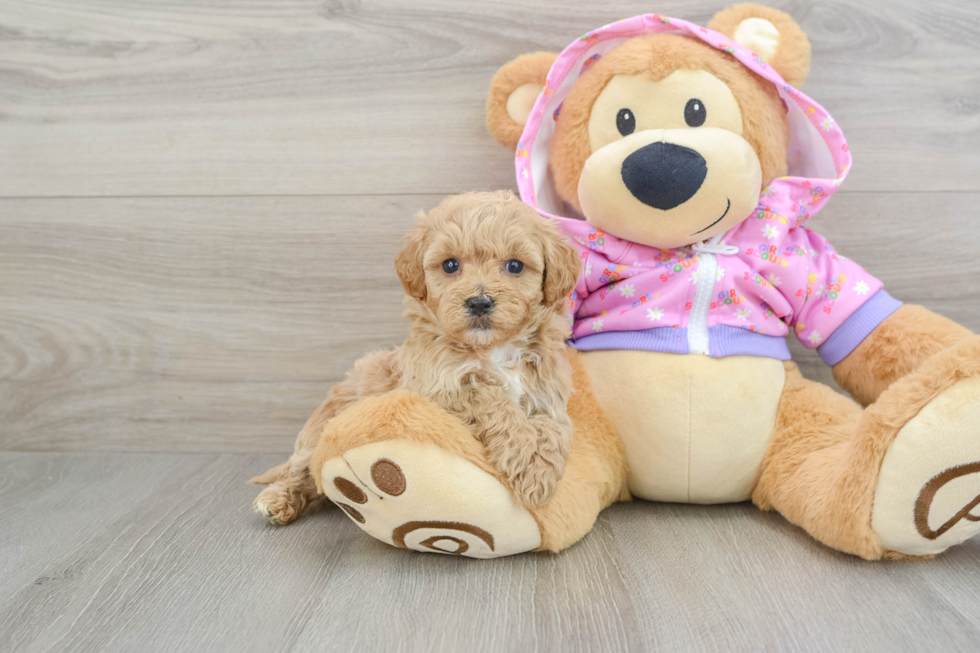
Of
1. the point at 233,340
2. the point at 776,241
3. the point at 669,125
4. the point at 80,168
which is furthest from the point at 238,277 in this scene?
the point at 776,241

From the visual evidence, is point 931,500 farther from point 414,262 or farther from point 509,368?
point 414,262

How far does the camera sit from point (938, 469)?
78 centimetres

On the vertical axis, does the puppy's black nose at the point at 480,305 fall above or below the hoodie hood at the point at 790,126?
below

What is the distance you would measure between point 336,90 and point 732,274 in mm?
795

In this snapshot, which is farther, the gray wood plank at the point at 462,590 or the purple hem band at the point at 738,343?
the purple hem band at the point at 738,343

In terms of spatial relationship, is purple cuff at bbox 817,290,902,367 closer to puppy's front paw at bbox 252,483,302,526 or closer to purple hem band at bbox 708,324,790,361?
purple hem band at bbox 708,324,790,361

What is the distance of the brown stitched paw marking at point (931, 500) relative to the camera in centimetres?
77

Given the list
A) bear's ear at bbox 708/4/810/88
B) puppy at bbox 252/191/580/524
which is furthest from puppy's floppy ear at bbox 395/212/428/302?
bear's ear at bbox 708/4/810/88

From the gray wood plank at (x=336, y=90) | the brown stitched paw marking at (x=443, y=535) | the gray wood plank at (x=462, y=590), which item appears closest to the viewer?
the gray wood plank at (x=462, y=590)

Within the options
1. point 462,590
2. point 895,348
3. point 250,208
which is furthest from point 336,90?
point 895,348

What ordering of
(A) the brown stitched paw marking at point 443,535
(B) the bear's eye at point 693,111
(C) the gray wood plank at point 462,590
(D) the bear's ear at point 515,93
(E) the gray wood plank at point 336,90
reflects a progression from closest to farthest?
(C) the gray wood plank at point 462,590
(A) the brown stitched paw marking at point 443,535
(B) the bear's eye at point 693,111
(D) the bear's ear at point 515,93
(E) the gray wood plank at point 336,90

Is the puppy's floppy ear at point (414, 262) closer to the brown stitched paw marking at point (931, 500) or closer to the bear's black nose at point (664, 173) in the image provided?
the bear's black nose at point (664, 173)

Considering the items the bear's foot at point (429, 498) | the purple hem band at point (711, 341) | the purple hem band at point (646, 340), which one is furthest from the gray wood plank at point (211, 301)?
the bear's foot at point (429, 498)

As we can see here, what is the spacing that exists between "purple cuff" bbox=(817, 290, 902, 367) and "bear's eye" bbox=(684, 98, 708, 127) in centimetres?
41
